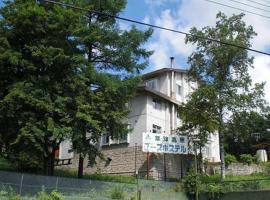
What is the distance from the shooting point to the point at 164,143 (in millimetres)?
34031

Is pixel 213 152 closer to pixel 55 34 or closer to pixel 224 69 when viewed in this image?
pixel 224 69

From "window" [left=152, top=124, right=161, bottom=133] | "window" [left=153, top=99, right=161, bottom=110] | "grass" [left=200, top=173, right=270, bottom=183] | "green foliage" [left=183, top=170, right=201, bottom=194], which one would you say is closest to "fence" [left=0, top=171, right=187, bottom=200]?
"green foliage" [left=183, top=170, right=201, bottom=194]

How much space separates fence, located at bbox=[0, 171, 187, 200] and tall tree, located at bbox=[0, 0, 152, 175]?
120 cm

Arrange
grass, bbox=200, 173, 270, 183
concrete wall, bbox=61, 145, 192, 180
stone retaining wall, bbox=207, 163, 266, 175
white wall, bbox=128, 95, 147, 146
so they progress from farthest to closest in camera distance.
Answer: stone retaining wall, bbox=207, 163, 266, 175 < white wall, bbox=128, 95, 147, 146 < concrete wall, bbox=61, 145, 192, 180 < grass, bbox=200, 173, 270, 183

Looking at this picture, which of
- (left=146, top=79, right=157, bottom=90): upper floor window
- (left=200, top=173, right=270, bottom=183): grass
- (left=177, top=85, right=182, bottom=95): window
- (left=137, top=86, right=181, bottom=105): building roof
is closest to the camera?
(left=200, top=173, right=270, bottom=183): grass

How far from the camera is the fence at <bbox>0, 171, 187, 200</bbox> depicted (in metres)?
22.8

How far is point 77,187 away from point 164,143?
409 inches

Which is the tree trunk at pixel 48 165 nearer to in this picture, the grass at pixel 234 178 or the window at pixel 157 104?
the grass at pixel 234 178

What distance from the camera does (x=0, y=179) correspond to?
74.1 ft

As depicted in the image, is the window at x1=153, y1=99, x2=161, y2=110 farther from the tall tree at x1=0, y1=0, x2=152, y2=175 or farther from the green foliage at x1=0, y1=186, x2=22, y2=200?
the green foliage at x1=0, y1=186, x2=22, y2=200

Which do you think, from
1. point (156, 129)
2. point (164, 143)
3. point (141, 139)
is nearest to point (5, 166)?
point (164, 143)

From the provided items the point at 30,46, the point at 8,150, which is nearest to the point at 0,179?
the point at 8,150

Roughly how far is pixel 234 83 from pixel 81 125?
580 inches

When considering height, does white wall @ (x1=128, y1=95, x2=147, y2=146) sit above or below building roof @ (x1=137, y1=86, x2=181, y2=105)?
below
